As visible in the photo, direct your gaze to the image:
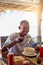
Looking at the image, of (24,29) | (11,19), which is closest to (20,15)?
(11,19)

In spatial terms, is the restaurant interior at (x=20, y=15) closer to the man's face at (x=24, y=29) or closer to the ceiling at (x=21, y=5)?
the ceiling at (x=21, y=5)

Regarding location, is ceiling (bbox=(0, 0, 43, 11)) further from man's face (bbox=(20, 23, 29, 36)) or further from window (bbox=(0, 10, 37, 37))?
man's face (bbox=(20, 23, 29, 36))

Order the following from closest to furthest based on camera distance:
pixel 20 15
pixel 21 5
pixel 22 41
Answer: pixel 22 41, pixel 21 5, pixel 20 15

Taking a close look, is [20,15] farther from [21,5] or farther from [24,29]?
[24,29]

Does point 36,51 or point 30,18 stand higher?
point 30,18

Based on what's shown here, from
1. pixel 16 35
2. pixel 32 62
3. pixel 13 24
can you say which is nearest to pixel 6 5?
pixel 13 24

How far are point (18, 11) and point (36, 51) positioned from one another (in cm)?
160

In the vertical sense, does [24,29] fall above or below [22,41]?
above

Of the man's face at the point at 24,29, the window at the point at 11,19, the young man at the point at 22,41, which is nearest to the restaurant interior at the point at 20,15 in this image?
the window at the point at 11,19

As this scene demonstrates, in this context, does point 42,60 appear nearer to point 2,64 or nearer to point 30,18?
point 2,64

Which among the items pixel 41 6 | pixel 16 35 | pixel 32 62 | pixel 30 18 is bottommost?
pixel 32 62

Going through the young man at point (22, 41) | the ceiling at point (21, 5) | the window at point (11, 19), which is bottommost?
the young man at point (22, 41)

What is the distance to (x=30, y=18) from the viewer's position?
140 inches

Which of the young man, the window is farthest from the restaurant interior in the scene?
the young man
